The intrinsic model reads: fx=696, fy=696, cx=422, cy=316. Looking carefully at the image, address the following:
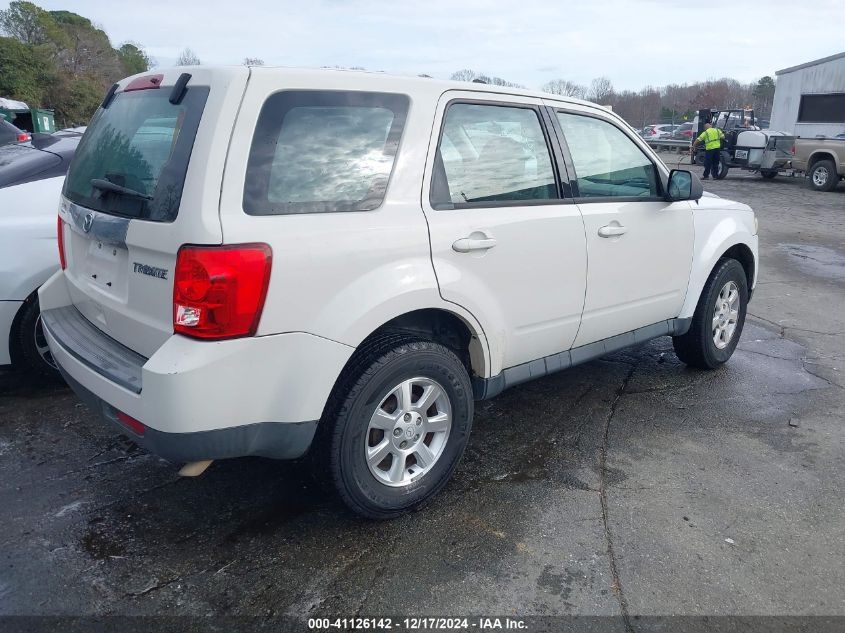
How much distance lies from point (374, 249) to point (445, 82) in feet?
3.16

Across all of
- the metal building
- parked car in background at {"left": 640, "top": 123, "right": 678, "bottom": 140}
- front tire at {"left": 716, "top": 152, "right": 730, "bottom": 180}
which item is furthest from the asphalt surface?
parked car in background at {"left": 640, "top": 123, "right": 678, "bottom": 140}

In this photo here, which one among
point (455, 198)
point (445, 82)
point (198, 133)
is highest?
point (445, 82)

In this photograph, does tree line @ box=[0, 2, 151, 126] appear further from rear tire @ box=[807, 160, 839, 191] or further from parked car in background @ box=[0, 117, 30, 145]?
rear tire @ box=[807, 160, 839, 191]

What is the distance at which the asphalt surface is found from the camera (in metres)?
2.61

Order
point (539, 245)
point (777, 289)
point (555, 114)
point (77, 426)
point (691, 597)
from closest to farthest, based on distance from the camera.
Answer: point (691, 597) → point (539, 245) → point (555, 114) → point (77, 426) → point (777, 289)

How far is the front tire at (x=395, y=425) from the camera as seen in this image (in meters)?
2.79

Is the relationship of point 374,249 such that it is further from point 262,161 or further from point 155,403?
point 155,403

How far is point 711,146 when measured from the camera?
20.6m

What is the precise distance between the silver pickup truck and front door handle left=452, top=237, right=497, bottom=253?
59.0 ft

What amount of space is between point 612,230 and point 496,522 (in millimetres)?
1709

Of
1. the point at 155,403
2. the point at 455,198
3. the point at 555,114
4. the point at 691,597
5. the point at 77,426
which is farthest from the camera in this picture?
the point at 77,426

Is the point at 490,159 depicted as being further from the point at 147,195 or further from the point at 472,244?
the point at 147,195

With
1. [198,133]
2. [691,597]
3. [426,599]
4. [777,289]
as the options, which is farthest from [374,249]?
[777,289]

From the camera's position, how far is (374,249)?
2.77 m
